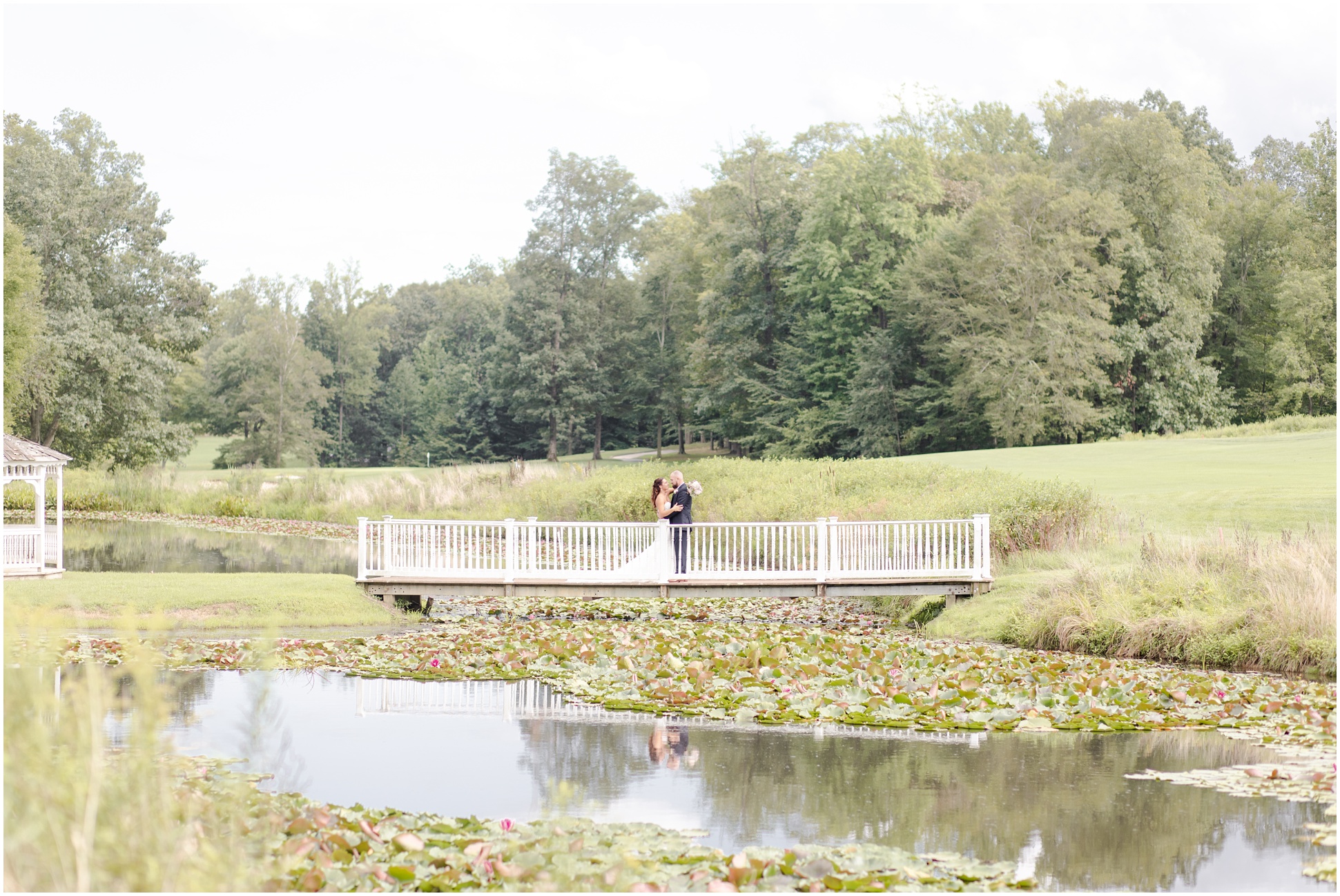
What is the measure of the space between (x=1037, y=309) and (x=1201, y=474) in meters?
22.2

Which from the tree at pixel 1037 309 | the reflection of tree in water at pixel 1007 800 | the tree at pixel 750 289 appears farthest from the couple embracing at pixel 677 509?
the tree at pixel 750 289

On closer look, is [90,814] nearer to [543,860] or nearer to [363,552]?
[543,860]

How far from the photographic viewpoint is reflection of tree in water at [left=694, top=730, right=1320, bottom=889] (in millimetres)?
6848

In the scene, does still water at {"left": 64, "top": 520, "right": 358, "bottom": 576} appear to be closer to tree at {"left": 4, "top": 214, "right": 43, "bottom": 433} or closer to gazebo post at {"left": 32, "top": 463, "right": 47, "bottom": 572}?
gazebo post at {"left": 32, "top": 463, "right": 47, "bottom": 572}

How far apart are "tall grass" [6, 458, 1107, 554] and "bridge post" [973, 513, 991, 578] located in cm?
181

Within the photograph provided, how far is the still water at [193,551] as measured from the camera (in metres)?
23.9

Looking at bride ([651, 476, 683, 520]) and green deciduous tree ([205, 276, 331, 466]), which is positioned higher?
green deciduous tree ([205, 276, 331, 466])

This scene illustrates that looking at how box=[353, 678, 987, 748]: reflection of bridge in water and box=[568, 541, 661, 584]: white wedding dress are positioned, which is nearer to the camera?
box=[353, 678, 987, 748]: reflection of bridge in water

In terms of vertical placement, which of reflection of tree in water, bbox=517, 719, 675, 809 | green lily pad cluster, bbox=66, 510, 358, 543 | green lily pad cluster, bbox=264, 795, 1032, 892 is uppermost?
green lily pad cluster, bbox=66, 510, 358, 543

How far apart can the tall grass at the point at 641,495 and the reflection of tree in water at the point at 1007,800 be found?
10060 mm

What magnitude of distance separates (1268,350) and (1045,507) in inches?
1410

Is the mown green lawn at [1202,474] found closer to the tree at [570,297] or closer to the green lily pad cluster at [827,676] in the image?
the green lily pad cluster at [827,676]

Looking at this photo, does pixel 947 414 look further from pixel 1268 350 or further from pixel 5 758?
pixel 5 758

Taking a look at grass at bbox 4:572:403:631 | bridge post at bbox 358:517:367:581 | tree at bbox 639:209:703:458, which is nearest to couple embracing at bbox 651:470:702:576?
grass at bbox 4:572:403:631
